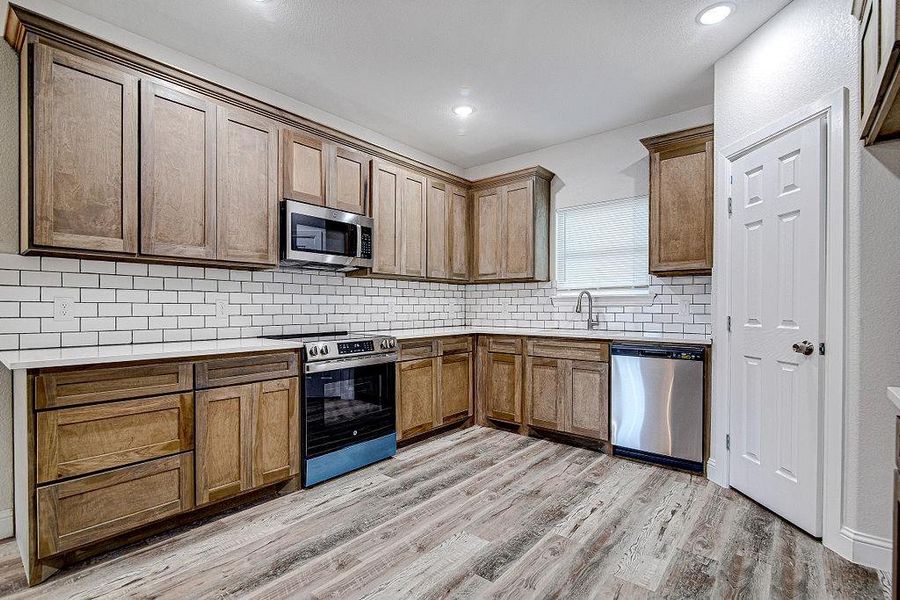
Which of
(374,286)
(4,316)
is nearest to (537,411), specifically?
(374,286)

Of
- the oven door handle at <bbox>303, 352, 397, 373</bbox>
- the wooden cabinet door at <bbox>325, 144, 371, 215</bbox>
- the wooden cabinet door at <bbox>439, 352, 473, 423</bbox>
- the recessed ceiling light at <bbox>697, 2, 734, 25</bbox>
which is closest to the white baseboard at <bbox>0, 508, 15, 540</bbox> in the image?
the oven door handle at <bbox>303, 352, 397, 373</bbox>

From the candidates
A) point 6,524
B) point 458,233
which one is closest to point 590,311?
point 458,233

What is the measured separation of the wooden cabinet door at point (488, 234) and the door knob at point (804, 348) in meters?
2.67

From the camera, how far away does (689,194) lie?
3445 millimetres

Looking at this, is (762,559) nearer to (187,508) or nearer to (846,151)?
(846,151)

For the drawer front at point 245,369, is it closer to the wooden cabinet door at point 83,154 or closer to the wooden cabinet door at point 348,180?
the wooden cabinet door at point 83,154

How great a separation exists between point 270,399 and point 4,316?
1371 mm

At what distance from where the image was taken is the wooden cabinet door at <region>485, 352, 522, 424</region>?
4.23 m

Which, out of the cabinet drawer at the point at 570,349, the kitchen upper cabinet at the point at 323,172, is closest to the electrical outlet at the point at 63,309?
the kitchen upper cabinet at the point at 323,172

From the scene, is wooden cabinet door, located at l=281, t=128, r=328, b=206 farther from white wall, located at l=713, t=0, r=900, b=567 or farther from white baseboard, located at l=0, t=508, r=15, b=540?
white wall, located at l=713, t=0, r=900, b=567

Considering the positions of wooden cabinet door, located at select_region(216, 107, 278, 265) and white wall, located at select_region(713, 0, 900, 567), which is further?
wooden cabinet door, located at select_region(216, 107, 278, 265)

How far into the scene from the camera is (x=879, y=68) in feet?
5.08

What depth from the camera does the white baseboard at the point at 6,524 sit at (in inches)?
91.9

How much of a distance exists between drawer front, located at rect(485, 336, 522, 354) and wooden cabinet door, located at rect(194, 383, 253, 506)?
234 centimetres
